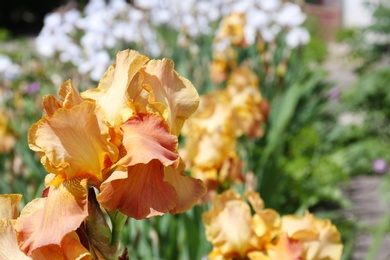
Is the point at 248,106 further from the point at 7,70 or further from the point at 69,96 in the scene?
the point at 69,96

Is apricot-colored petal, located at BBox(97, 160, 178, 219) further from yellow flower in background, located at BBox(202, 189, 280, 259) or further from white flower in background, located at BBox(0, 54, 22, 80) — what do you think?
white flower in background, located at BBox(0, 54, 22, 80)

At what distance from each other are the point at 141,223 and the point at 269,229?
0.73 metres

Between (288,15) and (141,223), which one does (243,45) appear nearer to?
(288,15)

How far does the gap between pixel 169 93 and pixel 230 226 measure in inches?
14.3

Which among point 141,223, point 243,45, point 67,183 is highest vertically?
point 67,183

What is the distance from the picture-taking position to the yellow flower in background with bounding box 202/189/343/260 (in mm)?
1029

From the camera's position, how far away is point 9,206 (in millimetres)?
755

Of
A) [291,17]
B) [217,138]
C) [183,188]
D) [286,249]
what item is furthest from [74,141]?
[291,17]

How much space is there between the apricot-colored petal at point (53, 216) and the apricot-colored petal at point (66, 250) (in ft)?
0.06

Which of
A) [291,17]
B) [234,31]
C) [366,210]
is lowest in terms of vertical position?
[366,210]

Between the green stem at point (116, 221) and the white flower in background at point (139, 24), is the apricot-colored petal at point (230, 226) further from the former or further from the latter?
the white flower in background at point (139, 24)

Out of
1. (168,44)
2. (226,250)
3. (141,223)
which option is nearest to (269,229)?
(226,250)

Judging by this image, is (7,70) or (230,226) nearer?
(230,226)

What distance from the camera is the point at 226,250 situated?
41.9 inches
